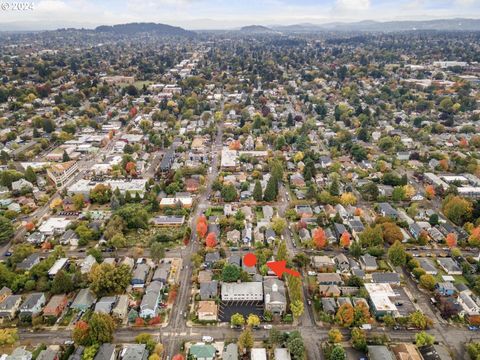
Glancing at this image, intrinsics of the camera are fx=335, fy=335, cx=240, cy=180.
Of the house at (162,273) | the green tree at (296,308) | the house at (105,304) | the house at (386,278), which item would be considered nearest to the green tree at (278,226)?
the house at (386,278)

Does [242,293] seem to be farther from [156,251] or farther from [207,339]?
[156,251]

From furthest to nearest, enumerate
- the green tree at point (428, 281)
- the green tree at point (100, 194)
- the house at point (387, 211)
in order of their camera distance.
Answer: the green tree at point (100, 194) < the house at point (387, 211) < the green tree at point (428, 281)

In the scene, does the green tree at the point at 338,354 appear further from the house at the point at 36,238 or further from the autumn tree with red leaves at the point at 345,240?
the house at the point at 36,238

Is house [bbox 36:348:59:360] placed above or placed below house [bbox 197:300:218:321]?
above

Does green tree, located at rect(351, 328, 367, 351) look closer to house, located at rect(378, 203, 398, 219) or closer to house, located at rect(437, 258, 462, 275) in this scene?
house, located at rect(437, 258, 462, 275)

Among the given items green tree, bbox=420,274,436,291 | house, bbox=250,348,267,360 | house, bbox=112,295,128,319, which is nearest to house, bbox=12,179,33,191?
house, bbox=112,295,128,319

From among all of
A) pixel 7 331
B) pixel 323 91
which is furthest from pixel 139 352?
pixel 323 91

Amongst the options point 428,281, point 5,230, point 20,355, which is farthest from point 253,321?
point 5,230
